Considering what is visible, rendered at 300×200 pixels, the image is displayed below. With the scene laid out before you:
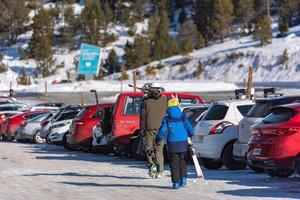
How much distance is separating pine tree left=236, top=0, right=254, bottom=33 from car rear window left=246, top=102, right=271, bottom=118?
310 feet

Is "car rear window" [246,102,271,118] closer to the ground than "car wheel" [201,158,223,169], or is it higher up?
higher up

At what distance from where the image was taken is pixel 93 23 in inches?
4353

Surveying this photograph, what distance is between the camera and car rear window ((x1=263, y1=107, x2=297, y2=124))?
41.7 feet

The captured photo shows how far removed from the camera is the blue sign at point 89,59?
67812 millimetres

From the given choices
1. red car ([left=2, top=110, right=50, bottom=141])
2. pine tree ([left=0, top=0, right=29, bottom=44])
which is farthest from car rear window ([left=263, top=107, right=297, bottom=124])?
pine tree ([left=0, top=0, right=29, bottom=44])

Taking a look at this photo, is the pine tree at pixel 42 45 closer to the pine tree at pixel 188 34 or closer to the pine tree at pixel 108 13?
the pine tree at pixel 108 13

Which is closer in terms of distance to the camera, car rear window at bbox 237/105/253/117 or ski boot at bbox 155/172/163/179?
ski boot at bbox 155/172/163/179

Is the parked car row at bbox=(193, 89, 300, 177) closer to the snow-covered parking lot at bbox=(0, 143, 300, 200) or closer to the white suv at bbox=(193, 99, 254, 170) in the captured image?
the white suv at bbox=(193, 99, 254, 170)

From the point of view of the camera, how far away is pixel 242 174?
14828 millimetres

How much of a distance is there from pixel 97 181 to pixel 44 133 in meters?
14.1

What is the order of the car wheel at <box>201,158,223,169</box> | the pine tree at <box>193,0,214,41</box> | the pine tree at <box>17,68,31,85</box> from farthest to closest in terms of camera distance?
the pine tree at <box>193,0,214,41</box> < the pine tree at <box>17,68,31,85</box> < the car wheel at <box>201,158,223,169</box>

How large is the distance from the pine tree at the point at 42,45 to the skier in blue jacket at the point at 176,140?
9014cm

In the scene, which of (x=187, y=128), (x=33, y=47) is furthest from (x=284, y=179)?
(x=33, y=47)

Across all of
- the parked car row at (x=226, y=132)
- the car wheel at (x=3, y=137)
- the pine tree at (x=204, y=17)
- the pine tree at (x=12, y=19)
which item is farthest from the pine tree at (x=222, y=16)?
the parked car row at (x=226, y=132)
